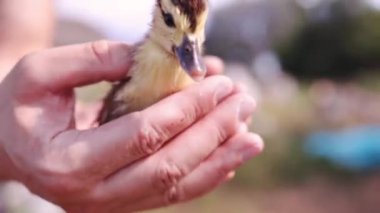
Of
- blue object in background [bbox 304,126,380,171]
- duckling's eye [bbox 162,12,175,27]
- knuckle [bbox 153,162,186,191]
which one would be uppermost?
duckling's eye [bbox 162,12,175,27]

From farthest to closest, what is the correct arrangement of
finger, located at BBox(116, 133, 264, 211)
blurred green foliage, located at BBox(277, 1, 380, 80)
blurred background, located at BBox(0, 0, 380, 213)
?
blurred green foliage, located at BBox(277, 1, 380, 80)
blurred background, located at BBox(0, 0, 380, 213)
finger, located at BBox(116, 133, 264, 211)

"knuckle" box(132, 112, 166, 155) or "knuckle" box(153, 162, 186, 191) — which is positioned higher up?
"knuckle" box(132, 112, 166, 155)

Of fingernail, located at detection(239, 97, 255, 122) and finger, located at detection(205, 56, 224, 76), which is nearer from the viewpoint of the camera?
fingernail, located at detection(239, 97, 255, 122)

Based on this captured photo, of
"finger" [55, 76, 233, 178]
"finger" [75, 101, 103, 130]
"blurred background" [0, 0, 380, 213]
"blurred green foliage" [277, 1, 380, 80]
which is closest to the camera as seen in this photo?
"finger" [55, 76, 233, 178]

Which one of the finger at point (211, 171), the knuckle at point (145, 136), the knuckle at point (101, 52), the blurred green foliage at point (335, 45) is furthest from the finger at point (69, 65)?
the blurred green foliage at point (335, 45)

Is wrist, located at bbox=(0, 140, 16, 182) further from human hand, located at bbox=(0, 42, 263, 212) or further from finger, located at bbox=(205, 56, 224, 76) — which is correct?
finger, located at bbox=(205, 56, 224, 76)

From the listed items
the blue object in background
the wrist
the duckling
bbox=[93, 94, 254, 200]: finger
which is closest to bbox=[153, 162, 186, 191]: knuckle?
bbox=[93, 94, 254, 200]: finger

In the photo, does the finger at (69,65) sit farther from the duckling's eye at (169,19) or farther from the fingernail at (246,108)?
the fingernail at (246,108)
